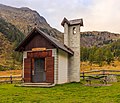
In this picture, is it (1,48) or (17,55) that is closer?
(17,55)

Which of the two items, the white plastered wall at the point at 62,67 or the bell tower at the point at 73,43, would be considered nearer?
the white plastered wall at the point at 62,67

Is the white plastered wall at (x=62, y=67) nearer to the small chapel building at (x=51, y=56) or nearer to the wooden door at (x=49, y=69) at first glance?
the small chapel building at (x=51, y=56)

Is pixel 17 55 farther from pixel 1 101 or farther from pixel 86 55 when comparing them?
pixel 1 101

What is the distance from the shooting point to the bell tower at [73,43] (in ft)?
81.3

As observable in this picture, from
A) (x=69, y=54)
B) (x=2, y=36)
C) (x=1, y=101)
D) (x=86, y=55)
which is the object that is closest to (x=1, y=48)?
(x=2, y=36)

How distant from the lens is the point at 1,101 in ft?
40.2

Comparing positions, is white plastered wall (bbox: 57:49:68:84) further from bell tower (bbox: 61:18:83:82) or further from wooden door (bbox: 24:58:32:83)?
Answer: wooden door (bbox: 24:58:32:83)

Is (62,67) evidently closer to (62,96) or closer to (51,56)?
(51,56)

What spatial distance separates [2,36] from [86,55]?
64.7 m

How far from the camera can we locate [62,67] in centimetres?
2312

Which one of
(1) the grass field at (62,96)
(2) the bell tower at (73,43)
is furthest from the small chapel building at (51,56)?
(1) the grass field at (62,96)

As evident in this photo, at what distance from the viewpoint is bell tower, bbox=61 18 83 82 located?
81.3ft

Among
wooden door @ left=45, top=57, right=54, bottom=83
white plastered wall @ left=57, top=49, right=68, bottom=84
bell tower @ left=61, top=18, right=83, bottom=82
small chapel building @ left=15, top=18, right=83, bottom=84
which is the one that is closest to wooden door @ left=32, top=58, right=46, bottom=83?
small chapel building @ left=15, top=18, right=83, bottom=84

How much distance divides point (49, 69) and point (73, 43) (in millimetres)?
4820
